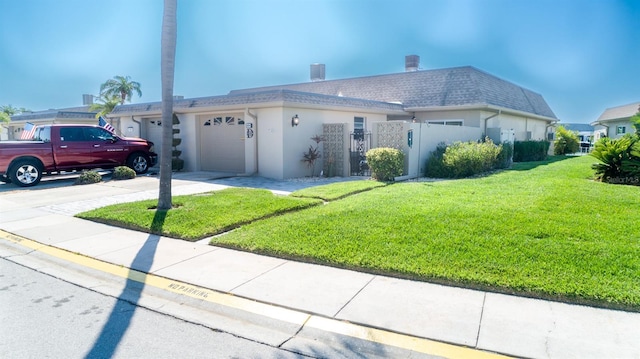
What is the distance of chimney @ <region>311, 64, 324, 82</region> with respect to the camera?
1221 inches

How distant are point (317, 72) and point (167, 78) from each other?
2356 cm

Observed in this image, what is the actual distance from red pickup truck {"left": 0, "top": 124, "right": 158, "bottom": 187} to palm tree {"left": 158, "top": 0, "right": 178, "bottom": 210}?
25.2 ft

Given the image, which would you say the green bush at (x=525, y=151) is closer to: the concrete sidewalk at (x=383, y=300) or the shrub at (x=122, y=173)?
the shrub at (x=122, y=173)

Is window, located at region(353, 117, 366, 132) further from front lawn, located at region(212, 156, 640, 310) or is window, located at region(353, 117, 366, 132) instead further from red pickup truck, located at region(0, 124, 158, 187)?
red pickup truck, located at region(0, 124, 158, 187)

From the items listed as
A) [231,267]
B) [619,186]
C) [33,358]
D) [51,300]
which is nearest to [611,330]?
[231,267]

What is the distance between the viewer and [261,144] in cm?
1503

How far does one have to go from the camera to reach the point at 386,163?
1297cm

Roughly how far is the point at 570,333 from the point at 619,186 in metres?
8.74

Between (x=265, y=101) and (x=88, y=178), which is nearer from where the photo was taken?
(x=88, y=178)

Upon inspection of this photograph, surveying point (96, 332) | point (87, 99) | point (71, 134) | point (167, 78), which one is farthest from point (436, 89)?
point (87, 99)

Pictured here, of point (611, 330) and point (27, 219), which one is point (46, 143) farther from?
point (611, 330)

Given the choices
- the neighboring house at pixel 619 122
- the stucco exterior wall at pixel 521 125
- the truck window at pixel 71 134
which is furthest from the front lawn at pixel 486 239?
the neighboring house at pixel 619 122

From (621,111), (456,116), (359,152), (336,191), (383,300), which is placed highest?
(621,111)

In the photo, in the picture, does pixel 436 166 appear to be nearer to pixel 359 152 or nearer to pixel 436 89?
pixel 359 152
